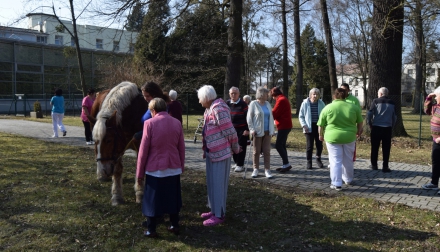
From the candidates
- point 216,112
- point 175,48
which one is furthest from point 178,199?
point 175,48

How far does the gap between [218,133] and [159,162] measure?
101cm

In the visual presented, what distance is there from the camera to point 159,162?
13.8 ft

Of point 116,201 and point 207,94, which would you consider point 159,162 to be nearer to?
point 207,94

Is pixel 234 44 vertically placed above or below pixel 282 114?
above

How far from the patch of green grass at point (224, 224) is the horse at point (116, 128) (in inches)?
25.4

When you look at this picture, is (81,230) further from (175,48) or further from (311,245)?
(175,48)

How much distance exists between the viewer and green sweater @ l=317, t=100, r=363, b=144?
6398mm

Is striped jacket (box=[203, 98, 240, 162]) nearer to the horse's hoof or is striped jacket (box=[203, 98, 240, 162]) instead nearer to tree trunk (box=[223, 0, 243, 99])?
the horse's hoof

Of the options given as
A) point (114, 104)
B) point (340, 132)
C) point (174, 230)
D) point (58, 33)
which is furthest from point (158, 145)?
point (58, 33)

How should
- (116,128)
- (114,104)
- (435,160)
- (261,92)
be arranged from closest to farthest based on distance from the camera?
(116,128) < (114,104) < (435,160) < (261,92)

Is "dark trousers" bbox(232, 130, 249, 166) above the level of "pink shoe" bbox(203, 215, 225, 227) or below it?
above

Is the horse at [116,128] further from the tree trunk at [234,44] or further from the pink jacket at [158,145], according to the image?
the tree trunk at [234,44]

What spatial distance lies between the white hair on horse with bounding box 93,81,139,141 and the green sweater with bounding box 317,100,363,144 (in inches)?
138

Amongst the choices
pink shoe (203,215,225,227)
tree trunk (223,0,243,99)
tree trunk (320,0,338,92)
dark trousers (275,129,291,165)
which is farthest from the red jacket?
tree trunk (320,0,338,92)
